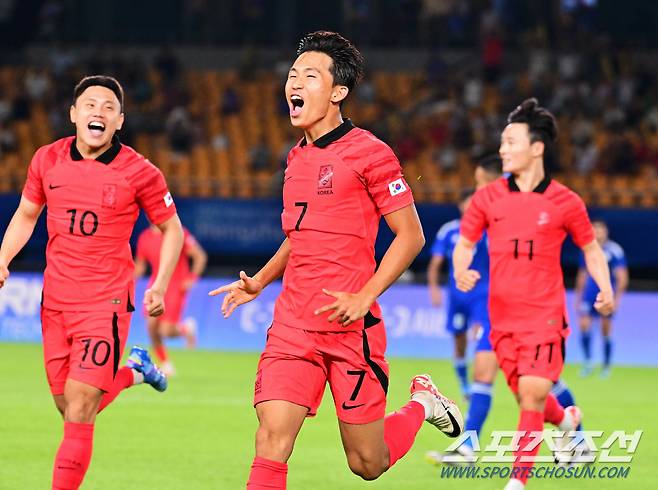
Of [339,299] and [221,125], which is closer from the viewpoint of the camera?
[339,299]

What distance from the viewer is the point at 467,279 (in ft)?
27.9

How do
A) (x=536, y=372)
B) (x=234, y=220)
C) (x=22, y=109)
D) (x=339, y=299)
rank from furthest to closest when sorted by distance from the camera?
(x=22, y=109) → (x=234, y=220) → (x=536, y=372) → (x=339, y=299)

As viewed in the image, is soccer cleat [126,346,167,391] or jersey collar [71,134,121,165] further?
soccer cleat [126,346,167,391]

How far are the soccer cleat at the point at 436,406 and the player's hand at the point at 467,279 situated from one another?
912mm

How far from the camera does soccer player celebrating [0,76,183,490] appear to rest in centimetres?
742

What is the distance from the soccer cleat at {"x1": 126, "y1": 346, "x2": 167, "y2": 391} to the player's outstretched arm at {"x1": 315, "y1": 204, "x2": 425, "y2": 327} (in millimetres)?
3021

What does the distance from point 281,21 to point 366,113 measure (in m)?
5.22

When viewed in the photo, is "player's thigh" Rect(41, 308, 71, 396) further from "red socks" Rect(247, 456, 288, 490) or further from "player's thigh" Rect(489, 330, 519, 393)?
"player's thigh" Rect(489, 330, 519, 393)

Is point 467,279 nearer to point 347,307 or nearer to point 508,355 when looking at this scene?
point 508,355

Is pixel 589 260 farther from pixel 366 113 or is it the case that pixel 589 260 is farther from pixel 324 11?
pixel 324 11

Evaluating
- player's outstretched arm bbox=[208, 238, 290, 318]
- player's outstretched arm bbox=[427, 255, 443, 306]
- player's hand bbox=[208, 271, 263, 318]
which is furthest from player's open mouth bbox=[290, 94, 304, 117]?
player's outstretched arm bbox=[427, 255, 443, 306]

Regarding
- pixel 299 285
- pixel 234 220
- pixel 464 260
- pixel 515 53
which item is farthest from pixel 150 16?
pixel 299 285

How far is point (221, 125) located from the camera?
2783cm

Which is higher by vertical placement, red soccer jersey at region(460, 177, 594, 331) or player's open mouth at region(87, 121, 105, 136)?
player's open mouth at region(87, 121, 105, 136)
